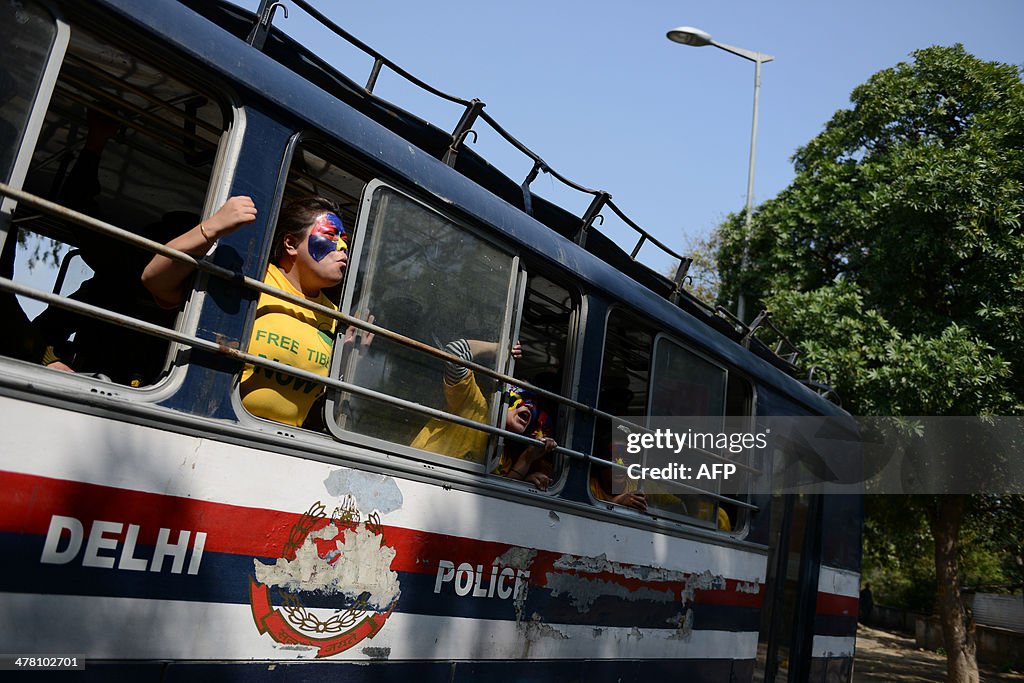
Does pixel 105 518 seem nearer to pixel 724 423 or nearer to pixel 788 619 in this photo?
pixel 724 423

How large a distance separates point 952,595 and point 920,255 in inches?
180

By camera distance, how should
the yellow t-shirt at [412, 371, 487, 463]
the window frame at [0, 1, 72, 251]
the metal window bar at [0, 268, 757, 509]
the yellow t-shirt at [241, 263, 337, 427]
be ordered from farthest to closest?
1. the yellow t-shirt at [412, 371, 487, 463]
2. the yellow t-shirt at [241, 263, 337, 427]
3. the window frame at [0, 1, 72, 251]
4. the metal window bar at [0, 268, 757, 509]

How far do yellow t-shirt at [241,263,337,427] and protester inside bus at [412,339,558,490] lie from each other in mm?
568

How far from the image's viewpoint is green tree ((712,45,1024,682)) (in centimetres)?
981

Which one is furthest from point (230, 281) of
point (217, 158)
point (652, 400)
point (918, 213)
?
point (918, 213)

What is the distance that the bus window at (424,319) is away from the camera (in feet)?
11.2

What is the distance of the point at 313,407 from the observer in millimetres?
3457

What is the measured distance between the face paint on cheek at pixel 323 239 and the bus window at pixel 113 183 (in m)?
0.55

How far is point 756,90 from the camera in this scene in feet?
49.9

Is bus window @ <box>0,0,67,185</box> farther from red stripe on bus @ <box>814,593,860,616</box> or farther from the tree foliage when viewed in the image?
the tree foliage

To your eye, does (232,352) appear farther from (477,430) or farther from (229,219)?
(477,430)

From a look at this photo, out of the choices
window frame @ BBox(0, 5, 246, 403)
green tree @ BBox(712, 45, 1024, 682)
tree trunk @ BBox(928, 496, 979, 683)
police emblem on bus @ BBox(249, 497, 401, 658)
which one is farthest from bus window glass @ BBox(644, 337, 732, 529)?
tree trunk @ BBox(928, 496, 979, 683)

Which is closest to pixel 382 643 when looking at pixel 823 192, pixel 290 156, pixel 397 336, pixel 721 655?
pixel 397 336

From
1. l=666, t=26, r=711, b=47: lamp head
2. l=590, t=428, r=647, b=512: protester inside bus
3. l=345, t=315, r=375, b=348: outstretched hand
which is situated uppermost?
l=666, t=26, r=711, b=47: lamp head
